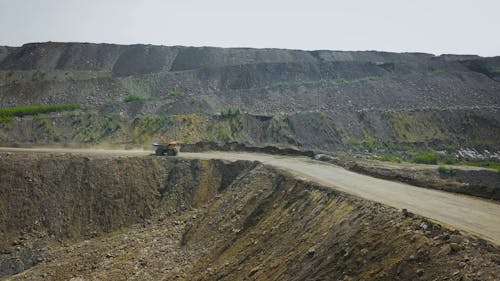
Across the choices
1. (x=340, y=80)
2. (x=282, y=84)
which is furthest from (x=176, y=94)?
(x=340, y=80)

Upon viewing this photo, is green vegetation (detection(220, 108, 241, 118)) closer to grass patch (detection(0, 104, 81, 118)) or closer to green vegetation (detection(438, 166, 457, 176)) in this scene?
grass patch (detection(0, 104, 81, 118))

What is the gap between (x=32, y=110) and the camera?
49938 mm

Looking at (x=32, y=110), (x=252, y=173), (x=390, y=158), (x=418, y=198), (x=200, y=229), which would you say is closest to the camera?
(x=418, y=198)

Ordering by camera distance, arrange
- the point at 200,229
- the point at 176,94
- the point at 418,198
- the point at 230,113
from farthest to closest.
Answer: the point at 176,94, the point at 230,113, the point at 200,229, the point at 418,198

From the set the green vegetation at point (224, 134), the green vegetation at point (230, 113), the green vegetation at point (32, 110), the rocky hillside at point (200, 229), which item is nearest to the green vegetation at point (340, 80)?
the green vegetation at point (230, 113)

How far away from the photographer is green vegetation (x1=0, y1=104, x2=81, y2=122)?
48.4 m

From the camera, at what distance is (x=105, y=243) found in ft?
80.1

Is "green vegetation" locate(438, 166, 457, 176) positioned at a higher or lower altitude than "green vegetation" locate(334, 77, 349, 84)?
lower

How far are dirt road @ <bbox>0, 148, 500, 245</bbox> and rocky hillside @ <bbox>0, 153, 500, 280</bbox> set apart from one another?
1.10 meters

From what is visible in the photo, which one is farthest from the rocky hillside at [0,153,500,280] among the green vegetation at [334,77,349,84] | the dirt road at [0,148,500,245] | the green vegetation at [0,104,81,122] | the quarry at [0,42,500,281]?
the green vegetation at [334,77,349,84]

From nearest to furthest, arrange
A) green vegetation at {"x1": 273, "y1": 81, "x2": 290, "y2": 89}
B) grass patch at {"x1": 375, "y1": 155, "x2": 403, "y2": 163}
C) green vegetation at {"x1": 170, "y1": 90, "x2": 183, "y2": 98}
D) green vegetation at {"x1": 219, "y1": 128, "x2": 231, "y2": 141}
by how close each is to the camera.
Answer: grass patch at {"x1": 375, "y1": 155, "x2": 403, "y2": 163}, green vegetation at {"x1": 219, "y1": 128, "x2": 231, "y2": 141}, green vegetation at {"x1": 170, "y1": 90, "x2": 183, "y2": 98}, green vegetation at {"x1": 273, "y1": 81, "x2": 290, "y2": 89}

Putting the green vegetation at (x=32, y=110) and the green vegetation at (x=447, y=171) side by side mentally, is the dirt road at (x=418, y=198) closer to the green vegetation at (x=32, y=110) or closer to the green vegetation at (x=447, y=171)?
the green vegetation at (x=447, y=171)

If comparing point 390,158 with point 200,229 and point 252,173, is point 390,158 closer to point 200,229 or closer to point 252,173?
point 252,173

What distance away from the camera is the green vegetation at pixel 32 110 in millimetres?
48397
